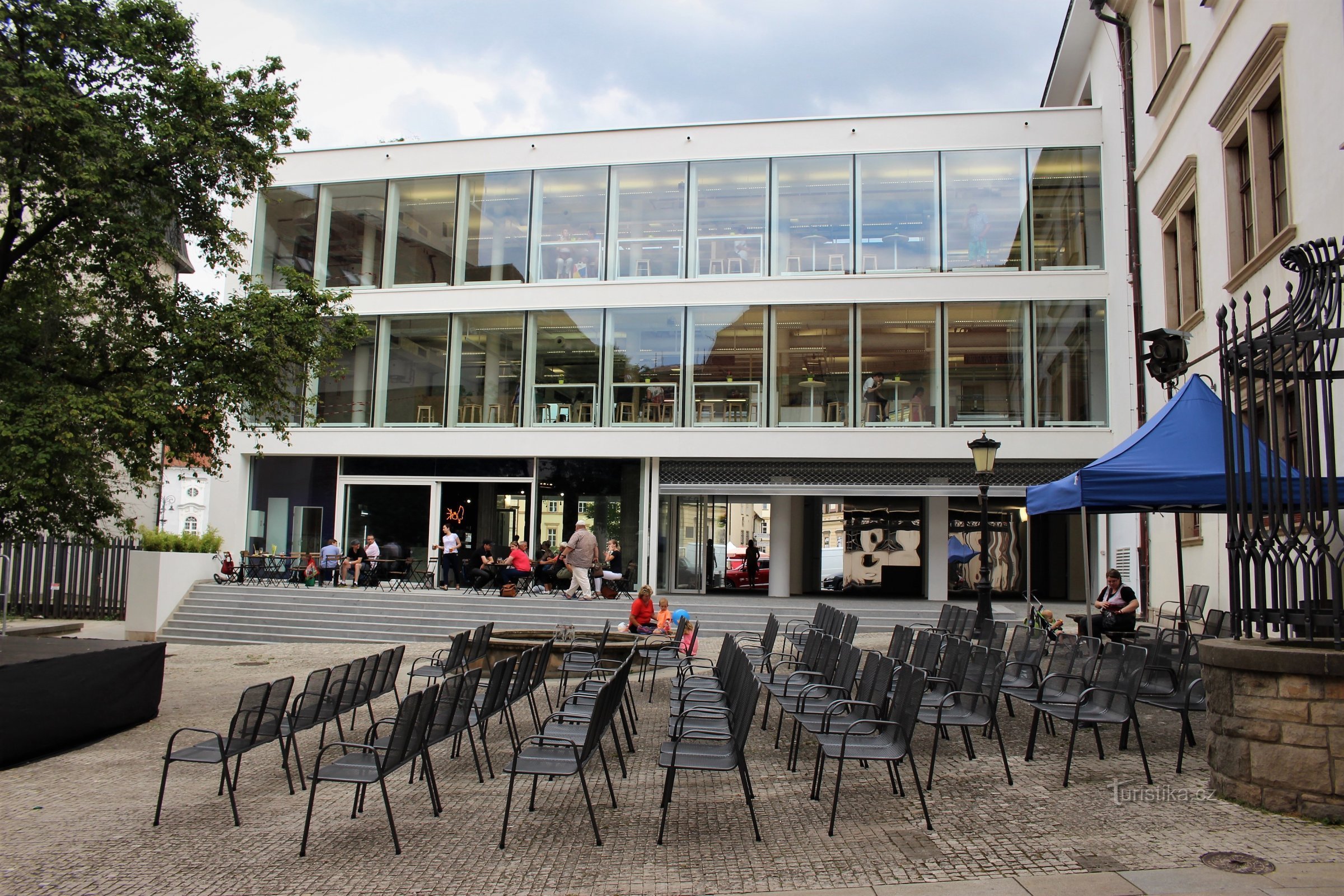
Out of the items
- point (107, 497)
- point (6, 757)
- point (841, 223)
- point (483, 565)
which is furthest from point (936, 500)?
point (6, 757)

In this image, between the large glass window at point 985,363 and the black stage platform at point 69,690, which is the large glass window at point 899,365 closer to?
the large glass window at point 985,363

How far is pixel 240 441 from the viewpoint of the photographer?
26578mm

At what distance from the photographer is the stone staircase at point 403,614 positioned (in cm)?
1955

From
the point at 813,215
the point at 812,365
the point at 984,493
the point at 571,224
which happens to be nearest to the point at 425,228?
the point at 571,224

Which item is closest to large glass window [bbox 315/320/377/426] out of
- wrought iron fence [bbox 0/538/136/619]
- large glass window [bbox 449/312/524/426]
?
large glass window [bbox 449/312/524/426]

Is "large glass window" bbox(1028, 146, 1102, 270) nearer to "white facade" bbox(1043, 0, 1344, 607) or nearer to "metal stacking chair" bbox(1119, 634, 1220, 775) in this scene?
"white facade" bbox(1043, 0, 1344, 607)

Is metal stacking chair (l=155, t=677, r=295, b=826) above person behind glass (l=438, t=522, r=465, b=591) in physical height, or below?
below

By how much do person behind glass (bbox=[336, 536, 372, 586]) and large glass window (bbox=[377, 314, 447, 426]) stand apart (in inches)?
137

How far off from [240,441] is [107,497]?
15.1 metres

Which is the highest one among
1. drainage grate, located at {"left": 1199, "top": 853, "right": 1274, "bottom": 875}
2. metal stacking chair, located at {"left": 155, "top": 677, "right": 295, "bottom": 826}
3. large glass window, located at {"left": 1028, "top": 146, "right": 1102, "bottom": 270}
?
large glass window, located at {"left": 1028, "top": 146, "right": 1102, "bottom": 270}

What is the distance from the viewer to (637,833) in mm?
5855

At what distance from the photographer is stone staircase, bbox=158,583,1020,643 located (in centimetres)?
1955

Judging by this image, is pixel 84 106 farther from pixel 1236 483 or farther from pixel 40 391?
pixel 1236 483

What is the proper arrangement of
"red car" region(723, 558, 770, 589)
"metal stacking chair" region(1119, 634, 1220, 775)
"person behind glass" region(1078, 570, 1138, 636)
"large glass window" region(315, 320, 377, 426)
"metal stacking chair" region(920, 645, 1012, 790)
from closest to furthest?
"metal stacking chair" region(920, 645, 1012, 790), "metal stacking chair" region(1119, 634, 1220, 775), "person behind glass" region(1078, 570, 1138, 636), "red car" region(723, 558, 770, 589), "large glass window" region(315, 320, 377, 426)
